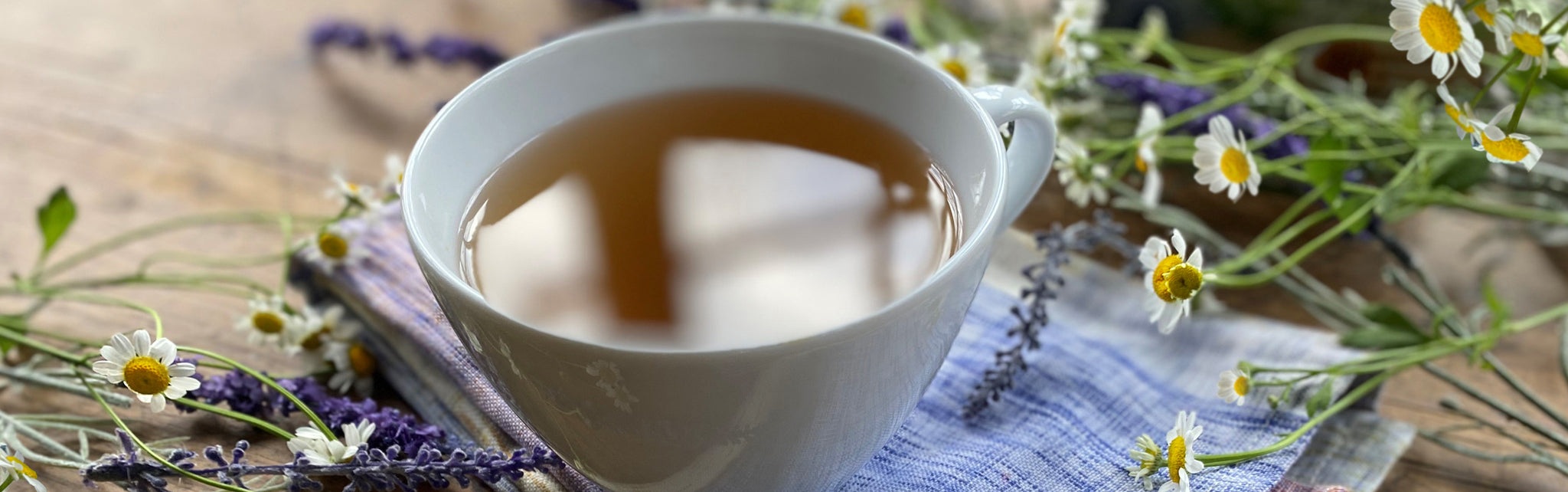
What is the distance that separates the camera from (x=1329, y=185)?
83 cm

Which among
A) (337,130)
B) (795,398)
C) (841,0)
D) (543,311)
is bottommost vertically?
(795,398)

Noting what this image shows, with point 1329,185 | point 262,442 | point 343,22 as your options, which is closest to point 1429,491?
point 1329,185

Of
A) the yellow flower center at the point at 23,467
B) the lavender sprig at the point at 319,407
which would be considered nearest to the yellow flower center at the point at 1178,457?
the lavender sprig at the point at 319,407

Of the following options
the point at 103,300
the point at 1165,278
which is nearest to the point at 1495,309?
the point at 1165,278

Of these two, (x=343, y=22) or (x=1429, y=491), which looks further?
(x=343, y=22)

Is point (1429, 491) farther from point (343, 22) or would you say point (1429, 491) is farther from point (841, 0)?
point (343, 22)

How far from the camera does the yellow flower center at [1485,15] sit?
0.64 m

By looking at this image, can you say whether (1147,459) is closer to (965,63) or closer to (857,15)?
(965,63)

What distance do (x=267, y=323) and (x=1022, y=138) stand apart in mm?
543

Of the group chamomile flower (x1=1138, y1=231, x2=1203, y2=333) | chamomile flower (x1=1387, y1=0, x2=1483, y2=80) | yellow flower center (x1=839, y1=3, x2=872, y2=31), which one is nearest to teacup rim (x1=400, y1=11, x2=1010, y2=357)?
chamomile flower (x1=1138, y1=231, x2=1203, y2=333)

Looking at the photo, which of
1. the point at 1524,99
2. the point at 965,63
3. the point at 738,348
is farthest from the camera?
the point at 965,63

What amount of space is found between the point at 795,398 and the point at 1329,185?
477mm

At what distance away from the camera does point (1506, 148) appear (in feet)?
2.13

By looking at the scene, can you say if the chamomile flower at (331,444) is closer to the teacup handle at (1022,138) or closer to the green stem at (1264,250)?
the teacup handle at (1022,138)
